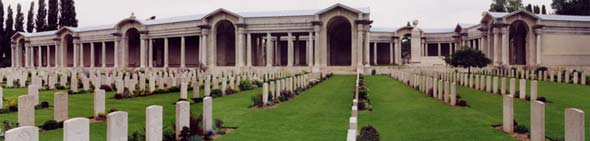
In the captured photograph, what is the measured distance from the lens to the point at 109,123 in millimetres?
6035

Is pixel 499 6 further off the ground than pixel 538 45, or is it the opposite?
pixel 499 6

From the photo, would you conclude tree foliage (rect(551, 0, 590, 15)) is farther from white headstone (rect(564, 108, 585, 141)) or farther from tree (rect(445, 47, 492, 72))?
white headstone (rect(564, 108, 585, 141))

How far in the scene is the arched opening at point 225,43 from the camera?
58406 mm

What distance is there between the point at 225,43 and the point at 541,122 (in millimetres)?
53837

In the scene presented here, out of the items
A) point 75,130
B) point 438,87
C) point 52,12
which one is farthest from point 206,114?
point 52,12

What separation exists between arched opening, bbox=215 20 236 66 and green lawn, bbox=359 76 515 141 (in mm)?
43426

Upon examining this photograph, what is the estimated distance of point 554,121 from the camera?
11461 mm

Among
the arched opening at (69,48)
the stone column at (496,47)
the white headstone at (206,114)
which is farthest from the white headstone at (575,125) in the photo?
the arched opening at (69,48)

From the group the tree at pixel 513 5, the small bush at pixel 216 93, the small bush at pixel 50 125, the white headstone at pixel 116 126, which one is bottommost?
the small bush at pixel 50 125

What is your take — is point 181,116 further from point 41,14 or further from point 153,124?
point 41,14

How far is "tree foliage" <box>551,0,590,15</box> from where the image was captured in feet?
230

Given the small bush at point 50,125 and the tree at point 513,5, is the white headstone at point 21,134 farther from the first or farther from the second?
the tree at point 513,5

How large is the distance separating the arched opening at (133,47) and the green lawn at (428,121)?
53.0m

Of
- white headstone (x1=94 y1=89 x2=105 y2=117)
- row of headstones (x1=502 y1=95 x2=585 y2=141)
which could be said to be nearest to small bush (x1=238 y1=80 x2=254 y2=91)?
white headstone (x1=94 y1=89 x2=105 y2=117)
